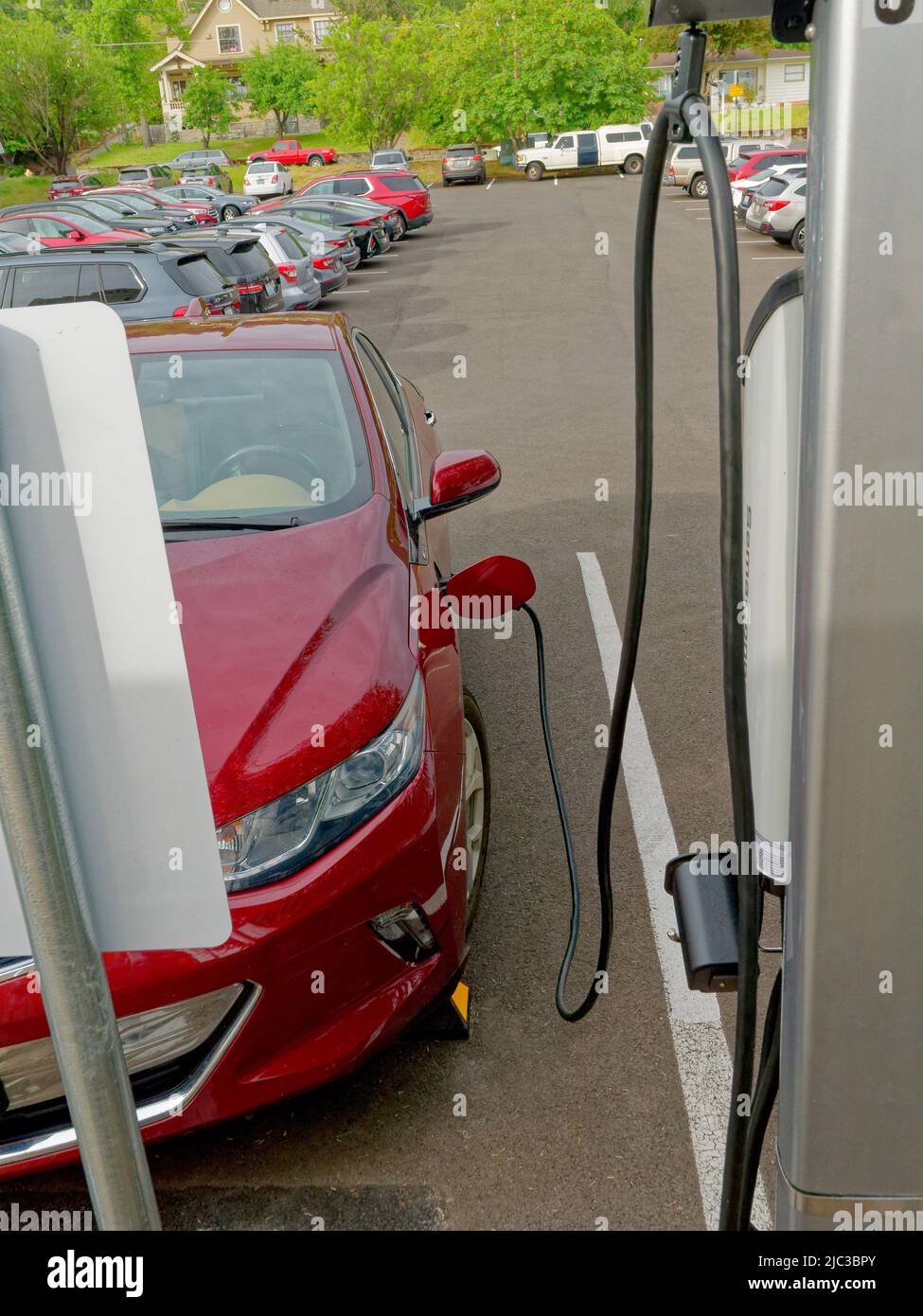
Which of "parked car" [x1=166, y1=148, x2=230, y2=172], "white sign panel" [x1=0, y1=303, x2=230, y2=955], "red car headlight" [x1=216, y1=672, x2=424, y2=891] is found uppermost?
"parked car" [x1=166, y1=148, x2=230, y2=172]

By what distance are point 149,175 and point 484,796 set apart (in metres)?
52.6

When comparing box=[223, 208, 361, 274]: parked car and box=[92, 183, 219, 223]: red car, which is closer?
box=[223, 208, 361, 274]: parked car

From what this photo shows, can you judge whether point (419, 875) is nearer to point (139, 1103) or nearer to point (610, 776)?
point (139, 1103)

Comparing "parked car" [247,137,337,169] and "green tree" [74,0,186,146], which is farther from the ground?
"green tree" [74,0,186,146]

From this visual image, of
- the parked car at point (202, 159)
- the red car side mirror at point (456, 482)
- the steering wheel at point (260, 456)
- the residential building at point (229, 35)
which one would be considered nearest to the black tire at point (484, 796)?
the red car side mirror at point (456, 482)

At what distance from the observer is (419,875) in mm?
2746

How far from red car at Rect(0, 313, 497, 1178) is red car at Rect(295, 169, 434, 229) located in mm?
28075

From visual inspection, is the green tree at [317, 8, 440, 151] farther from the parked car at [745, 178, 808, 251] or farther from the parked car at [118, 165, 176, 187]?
the parked car at [745, 178, 808, 251]

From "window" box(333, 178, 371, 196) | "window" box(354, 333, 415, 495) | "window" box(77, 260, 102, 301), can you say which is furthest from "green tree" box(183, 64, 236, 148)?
"window" box(354, 333, 415, 495)

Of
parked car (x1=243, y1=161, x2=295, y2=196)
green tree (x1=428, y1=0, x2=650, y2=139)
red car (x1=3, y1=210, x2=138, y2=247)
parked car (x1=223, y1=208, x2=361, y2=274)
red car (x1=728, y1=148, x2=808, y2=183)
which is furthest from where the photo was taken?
green tree (x1=428, y1=0, x2=650, y2=139)

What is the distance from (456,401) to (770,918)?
883 centimetres

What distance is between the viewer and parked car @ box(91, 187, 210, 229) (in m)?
29.9

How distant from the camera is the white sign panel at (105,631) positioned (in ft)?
3.77

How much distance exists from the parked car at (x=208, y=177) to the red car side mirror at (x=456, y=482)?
44.6 metres
